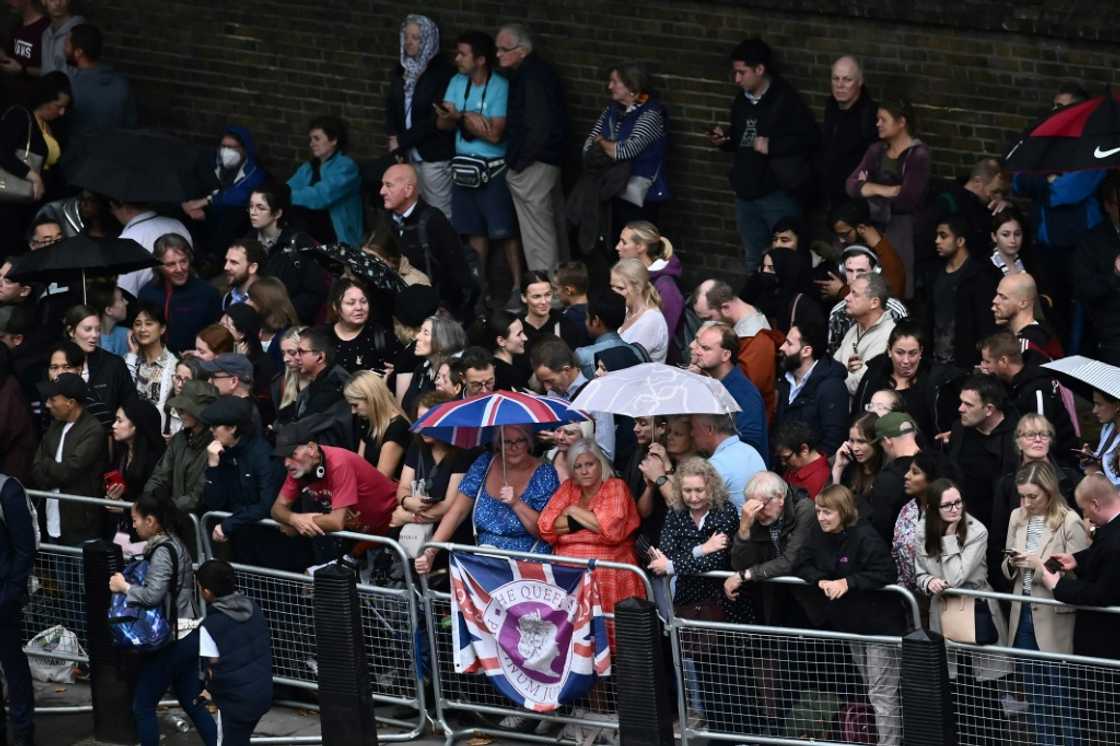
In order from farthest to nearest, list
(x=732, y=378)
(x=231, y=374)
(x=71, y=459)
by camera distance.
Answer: (x=71, y=459) → (x=231, y=374) → (x=732, y=378)

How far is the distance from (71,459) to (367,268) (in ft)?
8.30

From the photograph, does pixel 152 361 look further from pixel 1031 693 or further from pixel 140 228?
pixel 1031 693

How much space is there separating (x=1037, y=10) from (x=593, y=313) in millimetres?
4183

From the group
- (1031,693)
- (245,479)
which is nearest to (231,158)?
(245,479)

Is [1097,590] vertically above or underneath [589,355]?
underneath

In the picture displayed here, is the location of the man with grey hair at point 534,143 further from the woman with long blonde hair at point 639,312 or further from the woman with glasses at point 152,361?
the woman with glasses at point 152,361

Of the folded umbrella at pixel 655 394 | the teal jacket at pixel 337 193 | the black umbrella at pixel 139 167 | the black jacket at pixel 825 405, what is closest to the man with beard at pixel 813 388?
the black jacket at pixel 825 405

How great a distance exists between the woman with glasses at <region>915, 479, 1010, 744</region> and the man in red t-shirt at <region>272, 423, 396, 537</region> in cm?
344

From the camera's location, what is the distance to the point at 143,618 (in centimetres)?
1367

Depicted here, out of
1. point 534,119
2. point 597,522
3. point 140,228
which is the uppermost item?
point 534,119

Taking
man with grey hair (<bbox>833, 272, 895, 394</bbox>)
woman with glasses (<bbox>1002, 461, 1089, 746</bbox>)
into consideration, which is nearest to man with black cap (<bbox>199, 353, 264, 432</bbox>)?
man with grey hair (<bbox>833, 272, 895, 394</bbox>)

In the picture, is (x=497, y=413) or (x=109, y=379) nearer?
(x=497, y=413)

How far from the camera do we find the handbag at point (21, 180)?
1947 cm

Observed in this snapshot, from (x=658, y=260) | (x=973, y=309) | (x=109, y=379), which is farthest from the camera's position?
(x=658, y=260)
